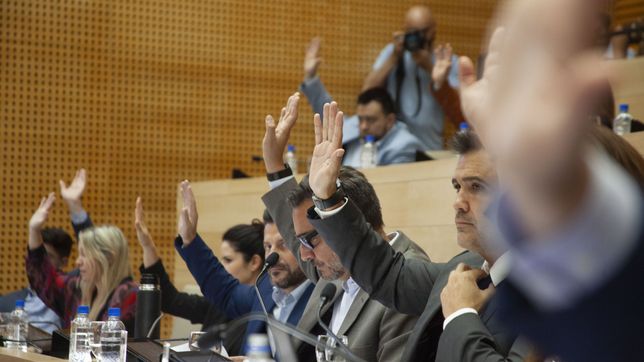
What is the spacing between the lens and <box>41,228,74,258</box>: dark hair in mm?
5719

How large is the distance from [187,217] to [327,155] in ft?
4.75

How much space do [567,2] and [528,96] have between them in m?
0.06

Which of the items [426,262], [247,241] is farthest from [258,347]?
[247,241]

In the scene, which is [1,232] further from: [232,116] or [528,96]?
[528,96]

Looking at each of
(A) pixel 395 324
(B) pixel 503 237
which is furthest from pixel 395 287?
(B) pixel 503 237

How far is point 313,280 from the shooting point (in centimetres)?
331

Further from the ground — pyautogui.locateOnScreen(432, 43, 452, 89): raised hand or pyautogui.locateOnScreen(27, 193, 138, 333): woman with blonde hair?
pyautogui.locateOnScreen(432, 43, 452, 89): raised hand

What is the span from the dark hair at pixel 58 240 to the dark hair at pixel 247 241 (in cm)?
181

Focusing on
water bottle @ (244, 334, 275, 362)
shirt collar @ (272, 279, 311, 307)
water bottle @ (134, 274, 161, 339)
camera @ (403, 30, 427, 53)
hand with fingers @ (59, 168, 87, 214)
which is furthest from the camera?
camera @ (403, 30, 427, 53)

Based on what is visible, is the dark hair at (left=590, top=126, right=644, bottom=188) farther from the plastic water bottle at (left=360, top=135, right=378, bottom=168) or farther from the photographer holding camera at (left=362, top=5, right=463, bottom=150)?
the photographer holding camera at (left=362, top=5, right=463, bottom=150)

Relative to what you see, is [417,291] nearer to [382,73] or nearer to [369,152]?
[369,152]

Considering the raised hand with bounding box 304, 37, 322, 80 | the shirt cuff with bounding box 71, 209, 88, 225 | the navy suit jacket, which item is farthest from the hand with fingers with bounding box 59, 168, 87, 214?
the raised hand with bounding box 304, 37, 322, 80

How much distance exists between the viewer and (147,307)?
350cm

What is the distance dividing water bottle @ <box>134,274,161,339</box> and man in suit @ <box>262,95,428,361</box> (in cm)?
61
